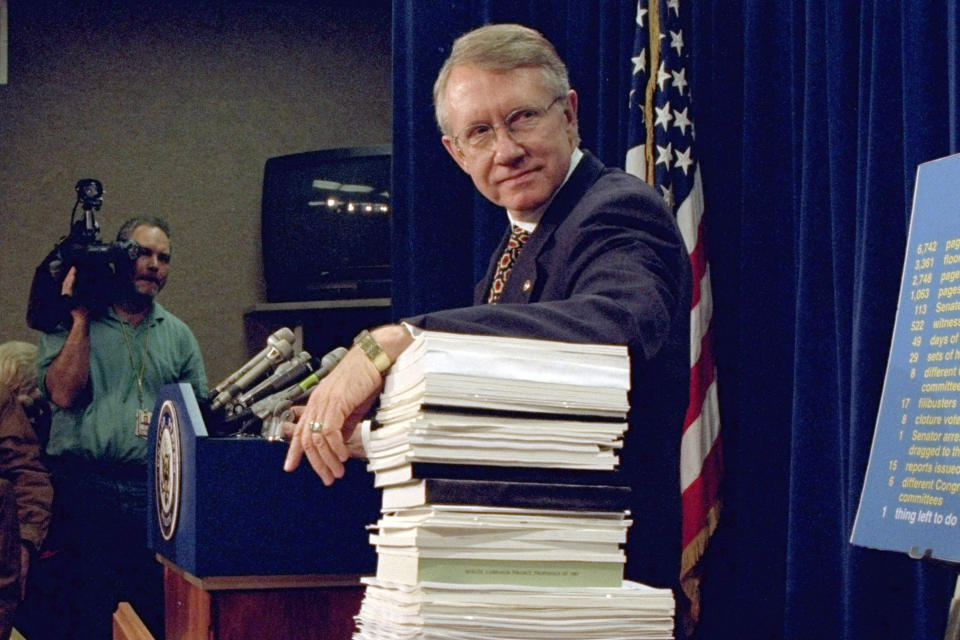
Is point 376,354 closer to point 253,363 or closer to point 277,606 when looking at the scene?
point 277,606

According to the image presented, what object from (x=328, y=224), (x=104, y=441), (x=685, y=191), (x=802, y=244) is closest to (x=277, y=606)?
(x=802, y=244)

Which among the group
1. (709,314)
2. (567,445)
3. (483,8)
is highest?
(483,8)

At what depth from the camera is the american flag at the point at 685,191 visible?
2.69 meters

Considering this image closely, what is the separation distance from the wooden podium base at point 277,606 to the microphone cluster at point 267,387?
0.24 m

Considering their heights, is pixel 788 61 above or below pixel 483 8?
below

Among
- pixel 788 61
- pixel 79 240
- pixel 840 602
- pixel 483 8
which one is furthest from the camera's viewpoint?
pixel 79 240

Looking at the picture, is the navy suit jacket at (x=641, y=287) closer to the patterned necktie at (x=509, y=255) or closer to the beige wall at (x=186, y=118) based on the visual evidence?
Result: the patterned necktie at (x=509, y=255)

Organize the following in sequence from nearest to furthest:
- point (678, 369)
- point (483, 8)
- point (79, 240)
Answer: point (678, 369), point (483, 8), point (79, 240)

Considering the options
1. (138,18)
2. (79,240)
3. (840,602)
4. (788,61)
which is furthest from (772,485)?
(138,18)

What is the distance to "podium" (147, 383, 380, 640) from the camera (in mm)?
1531

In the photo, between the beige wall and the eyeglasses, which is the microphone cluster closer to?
the eyeglasses

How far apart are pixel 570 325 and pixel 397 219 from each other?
8.69ft

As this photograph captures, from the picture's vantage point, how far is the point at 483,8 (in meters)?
3.43

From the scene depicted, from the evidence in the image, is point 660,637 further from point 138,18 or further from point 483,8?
point 138,18
